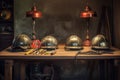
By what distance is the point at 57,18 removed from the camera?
468 cm

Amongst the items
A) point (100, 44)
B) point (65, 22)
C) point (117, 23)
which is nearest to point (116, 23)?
point (117, 23)

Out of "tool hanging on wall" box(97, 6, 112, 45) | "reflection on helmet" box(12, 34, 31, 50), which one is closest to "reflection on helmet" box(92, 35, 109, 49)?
"tool hanging on wall" box(97, 6, 112, 45)

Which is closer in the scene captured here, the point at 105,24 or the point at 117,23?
the point at 117,23

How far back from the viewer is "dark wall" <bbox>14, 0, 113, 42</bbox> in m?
4.66

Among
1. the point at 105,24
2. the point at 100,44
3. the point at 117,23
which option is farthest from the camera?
the point at 105,24

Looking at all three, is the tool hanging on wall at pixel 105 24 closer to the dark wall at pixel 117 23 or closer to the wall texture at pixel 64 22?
the wall texture at pixel 64 22

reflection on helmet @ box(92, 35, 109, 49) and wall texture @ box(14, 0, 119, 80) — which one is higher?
wall texture @ box(14, 0, 119, 80)

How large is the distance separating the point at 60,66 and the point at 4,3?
295cm

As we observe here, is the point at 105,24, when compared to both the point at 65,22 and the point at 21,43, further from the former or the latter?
the point at 21,43

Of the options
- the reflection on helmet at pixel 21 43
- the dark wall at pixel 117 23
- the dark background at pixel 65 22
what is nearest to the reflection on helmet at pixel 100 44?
the dark wall at pixel 117 23

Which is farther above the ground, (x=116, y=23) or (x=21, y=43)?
(x=116, y=23)

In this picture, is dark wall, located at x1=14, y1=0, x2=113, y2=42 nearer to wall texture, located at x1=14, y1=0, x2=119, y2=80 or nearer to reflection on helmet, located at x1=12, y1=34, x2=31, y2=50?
wall texture, located at x1=14, y1=0, x2=119, y2=80

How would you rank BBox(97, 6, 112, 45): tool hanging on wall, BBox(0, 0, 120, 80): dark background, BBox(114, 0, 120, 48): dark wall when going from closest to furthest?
BBox(114, 0, 120, 48): dark wall
BBox(97, 6, 112, 45): tool hanging on wall
BBox(0, 0, 120, 80): dark background

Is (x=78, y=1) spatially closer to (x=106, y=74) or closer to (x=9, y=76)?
(x=106, y=74)
